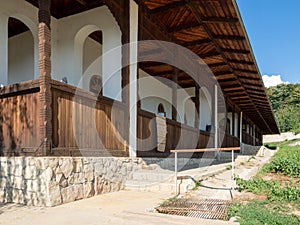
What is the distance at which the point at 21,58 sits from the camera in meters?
7.95

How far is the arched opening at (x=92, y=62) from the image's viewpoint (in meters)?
8.02

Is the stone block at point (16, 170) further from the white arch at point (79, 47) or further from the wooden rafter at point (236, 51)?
the wooden rafter at point (236, 51)

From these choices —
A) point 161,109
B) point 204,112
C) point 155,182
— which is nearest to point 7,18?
point 155,182

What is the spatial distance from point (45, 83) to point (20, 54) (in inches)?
161

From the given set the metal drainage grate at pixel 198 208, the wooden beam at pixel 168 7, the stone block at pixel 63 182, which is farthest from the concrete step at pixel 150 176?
the wooden beam at pixel 168 7

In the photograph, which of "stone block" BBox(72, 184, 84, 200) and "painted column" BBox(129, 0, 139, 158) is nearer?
"stone block" BBox(72, 184, 84, 200)

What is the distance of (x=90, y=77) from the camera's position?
802 cm

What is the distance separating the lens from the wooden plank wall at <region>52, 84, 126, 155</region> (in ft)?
15.7

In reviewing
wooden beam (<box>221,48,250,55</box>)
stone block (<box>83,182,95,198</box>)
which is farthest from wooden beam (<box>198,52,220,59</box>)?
stone block (<box>83,182,95,198</box>)

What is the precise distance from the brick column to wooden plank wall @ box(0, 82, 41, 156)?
0.14 m

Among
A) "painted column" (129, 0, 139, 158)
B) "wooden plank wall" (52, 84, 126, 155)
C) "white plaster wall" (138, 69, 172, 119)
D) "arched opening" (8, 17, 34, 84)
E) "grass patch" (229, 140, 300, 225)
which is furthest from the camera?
"white plaster wall" (138, 69, 172, 119)

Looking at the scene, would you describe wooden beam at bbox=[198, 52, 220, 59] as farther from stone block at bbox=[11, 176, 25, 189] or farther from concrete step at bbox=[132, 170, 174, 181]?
stone block at bbox=[11, 176, 25, 189]

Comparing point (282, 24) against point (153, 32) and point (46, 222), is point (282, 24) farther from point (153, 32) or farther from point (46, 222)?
point (46, 222)

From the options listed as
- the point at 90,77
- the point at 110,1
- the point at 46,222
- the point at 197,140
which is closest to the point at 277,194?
the point at 46,222
